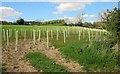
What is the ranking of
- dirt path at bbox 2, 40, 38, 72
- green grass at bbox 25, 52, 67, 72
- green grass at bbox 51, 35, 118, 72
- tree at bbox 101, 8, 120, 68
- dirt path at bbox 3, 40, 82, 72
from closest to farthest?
green grass at bbox 25, 52, 67, 72, dirt path at bbox 2, 40, 38, 72, dirt path at bbox 3, 40, 82, 72, green grass at bbox 51, 35, 118, 72, tree at bbox 101, 8, 120, 68

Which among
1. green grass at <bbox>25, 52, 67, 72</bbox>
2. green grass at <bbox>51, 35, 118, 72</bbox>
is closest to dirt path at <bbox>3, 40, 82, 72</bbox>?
green grass at <bbox>25, 52, 67, 72</bbox>

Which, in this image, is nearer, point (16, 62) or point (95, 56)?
point (16, 62)

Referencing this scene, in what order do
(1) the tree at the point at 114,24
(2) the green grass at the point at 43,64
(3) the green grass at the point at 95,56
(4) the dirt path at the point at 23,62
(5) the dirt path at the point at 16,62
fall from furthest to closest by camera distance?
(1) the tree at the point at 114,24
(3) the green grass at the point at 95,56
(4) the dirt path at the point at 23,62
(5) the dirt path at the point at 16,62
(2) the green grass at the point at 43,64

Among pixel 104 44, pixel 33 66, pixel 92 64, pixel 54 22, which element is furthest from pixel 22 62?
pixel 54 22

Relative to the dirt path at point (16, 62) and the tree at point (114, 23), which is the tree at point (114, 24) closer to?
the tree at point (114, 23)

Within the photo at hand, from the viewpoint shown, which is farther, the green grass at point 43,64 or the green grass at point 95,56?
the green grass at point 95,56

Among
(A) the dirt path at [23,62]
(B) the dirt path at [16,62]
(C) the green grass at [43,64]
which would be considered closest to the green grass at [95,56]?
(A) the dirt path at [23,62]

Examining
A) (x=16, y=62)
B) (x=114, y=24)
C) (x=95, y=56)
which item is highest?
Result: (x=114, y=24)

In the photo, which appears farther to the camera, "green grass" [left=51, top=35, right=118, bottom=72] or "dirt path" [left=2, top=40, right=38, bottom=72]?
"green grass" [left=51, top=35, right=118, bottom=72]

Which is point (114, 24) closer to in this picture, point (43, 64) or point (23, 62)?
point (43, 64)

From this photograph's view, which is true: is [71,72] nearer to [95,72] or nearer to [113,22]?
[95,72]

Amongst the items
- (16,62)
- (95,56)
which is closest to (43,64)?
(16,62)

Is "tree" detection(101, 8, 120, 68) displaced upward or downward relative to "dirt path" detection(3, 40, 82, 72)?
upward

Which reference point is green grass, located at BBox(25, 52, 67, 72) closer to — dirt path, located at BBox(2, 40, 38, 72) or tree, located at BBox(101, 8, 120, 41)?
dirt path, located at BBox(2, 40, 38, 72)
